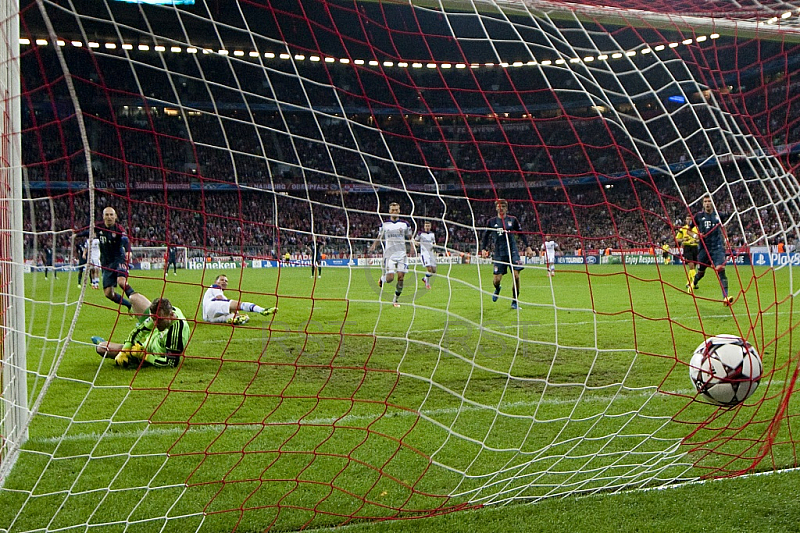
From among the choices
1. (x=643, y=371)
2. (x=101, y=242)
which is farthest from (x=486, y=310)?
(x=101, y=242)

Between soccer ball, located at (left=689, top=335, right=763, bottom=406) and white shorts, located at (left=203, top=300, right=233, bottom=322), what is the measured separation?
19.2ft

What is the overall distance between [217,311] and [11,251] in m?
4.61

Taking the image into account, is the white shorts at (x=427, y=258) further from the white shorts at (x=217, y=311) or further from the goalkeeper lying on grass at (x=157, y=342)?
the goalkeeper lying on grass at (x=157, y=342)

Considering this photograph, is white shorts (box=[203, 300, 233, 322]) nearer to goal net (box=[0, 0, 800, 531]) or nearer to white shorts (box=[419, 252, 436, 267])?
goal net (box=[0, 0, 800, 531])

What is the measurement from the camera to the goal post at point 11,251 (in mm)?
2896

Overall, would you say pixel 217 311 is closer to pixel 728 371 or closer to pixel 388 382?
pixel 388 382

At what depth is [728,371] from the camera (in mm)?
3014

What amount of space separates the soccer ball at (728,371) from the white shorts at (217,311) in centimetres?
584

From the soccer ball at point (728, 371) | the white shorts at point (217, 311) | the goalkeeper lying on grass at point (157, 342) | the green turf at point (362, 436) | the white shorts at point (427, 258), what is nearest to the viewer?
the green turf at point (362, 436)

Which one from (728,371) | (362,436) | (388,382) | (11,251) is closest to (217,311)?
(388,382)

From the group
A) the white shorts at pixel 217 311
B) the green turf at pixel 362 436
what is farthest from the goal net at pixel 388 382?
the white shorts at pixel 217 311

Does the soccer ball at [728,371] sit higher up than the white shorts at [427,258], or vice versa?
the white shorts at [427,258]

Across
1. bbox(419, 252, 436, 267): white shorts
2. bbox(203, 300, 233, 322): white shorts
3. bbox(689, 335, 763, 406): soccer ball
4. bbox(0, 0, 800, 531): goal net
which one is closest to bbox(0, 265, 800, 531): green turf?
bbox(0, 0, 800, 531): goal net

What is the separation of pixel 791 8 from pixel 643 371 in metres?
2.66
